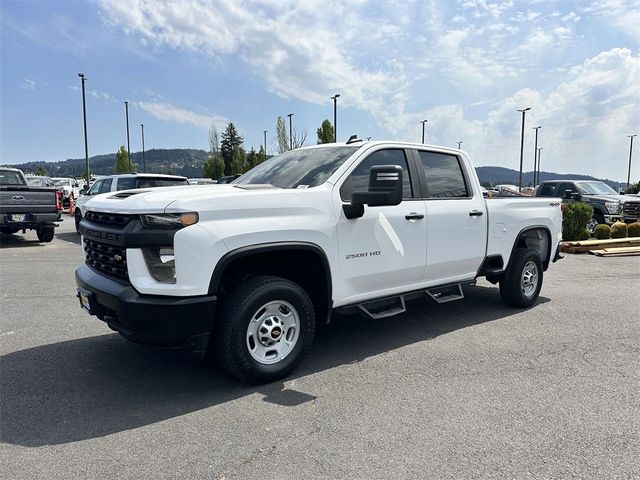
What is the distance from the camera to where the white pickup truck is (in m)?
3.48

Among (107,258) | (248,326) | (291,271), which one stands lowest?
→ (248,326)

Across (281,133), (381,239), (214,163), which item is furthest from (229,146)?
(381,239)

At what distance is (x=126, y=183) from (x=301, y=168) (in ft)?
29.3

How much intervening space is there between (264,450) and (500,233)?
13.5 ft

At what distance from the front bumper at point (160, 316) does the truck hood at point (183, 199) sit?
60 centimetres

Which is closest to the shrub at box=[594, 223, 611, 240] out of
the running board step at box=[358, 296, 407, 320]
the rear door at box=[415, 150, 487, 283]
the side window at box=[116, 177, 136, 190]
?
the rear door at box=[415, 150, 487, 283]

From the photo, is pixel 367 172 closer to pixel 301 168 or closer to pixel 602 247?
pixel 301 168

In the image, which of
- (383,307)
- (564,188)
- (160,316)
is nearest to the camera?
(160,316)

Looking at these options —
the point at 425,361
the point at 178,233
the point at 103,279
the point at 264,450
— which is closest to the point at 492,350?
the point at 425,361

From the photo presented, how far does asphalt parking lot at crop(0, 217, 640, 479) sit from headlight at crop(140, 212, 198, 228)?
134cm

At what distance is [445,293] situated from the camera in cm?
548

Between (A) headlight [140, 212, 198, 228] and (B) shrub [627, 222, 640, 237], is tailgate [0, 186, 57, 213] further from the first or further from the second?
(B) shrub [627, 222, 640, 237]

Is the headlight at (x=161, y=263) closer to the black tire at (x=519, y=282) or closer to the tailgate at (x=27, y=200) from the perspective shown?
the black tire at (x=519, y=282)

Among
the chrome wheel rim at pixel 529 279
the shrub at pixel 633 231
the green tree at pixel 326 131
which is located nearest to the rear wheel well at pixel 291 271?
the chrome wheel rim at pixel 529 279
